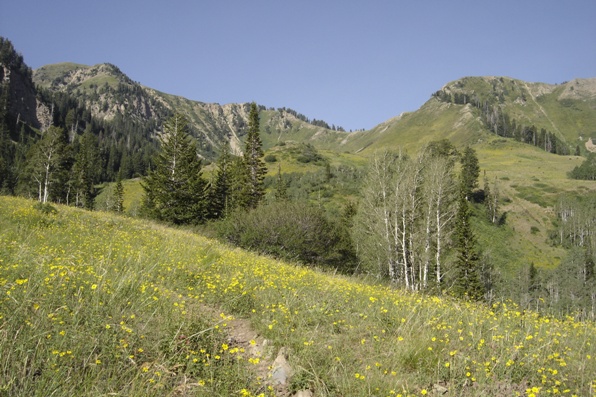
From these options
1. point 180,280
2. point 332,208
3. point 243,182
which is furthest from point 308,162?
point 180,280

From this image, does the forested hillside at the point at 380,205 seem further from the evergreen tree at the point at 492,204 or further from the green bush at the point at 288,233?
the evergreen tree at the point at 492,204

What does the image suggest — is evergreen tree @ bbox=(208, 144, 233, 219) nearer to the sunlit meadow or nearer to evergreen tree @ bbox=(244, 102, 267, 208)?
evergreen tree @ bbox=(244, 102, 267, 208)

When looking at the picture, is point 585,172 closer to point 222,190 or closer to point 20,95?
point 222,190

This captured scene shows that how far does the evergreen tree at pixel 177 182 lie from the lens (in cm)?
4169

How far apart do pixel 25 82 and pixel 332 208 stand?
206 metres

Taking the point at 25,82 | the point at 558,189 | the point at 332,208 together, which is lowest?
the point at 332,208

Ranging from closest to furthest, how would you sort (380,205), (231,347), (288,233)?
1. (231,347)
2. (288,233)
3. (380,205)

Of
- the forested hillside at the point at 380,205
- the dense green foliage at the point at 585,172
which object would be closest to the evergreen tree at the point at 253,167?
the forested hillside at the point at 380,205

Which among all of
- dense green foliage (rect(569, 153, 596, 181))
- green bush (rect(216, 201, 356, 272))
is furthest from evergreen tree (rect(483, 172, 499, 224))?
green bush (rect(216, 201, 356, 272))

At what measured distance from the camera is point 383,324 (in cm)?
505

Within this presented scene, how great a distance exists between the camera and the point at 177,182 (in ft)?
138

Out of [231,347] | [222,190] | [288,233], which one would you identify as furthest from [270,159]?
[231,347]

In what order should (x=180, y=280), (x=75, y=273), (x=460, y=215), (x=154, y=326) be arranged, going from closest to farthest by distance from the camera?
(x=154, y=326) → (x=75, y=273) → (x=180, y=280) → (x=460, y=215)

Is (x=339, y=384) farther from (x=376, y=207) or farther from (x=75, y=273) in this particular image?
(x=376, y=207)
